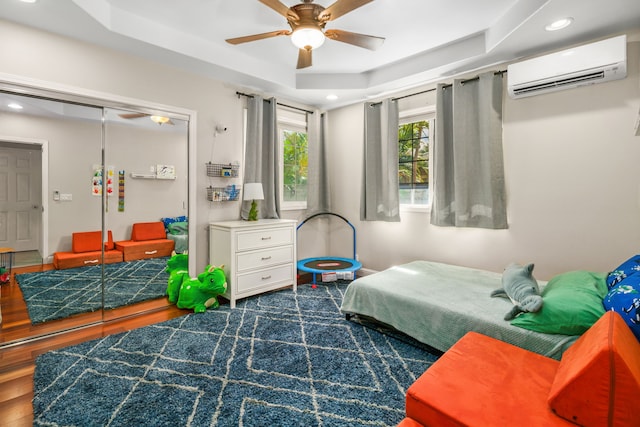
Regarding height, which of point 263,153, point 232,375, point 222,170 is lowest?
point 232,375

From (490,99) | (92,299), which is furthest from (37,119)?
(490,99)

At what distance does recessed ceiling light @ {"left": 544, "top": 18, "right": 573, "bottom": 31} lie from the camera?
2.33 meters

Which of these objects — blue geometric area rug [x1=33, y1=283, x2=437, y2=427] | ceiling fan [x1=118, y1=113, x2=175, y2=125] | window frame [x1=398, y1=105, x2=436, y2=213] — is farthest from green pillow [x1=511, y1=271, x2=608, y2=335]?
ceiling fan [x1=118, y1=113, x2=175, y2=125]

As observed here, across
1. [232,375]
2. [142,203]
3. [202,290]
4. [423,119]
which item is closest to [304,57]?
[423,119]

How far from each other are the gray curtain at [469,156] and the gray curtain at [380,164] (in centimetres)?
56

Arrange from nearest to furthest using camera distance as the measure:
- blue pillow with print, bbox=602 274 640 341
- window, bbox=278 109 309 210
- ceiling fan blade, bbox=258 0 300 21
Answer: blue pillow with print, bbox=602 274 640 341 → ceiling fan blade, bbox=258 0 300 21 → window, bbox=278 109 309 210

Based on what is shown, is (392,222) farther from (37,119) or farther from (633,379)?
(37,119)

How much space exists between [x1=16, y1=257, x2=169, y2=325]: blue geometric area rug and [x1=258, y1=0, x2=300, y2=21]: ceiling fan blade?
2.70 meters

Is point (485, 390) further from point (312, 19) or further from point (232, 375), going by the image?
point (312, 19)

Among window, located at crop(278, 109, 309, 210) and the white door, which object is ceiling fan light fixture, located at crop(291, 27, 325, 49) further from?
the white door

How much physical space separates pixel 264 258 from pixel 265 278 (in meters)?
0.23

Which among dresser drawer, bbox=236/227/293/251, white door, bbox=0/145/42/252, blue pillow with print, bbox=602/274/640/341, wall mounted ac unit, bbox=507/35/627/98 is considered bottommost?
blue pillow with print, bbox=602/274/640/341

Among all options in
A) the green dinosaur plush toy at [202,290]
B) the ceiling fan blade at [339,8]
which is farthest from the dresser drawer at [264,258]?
the ceiling fan blade at [339,8]

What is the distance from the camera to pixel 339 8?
6.93 feet
